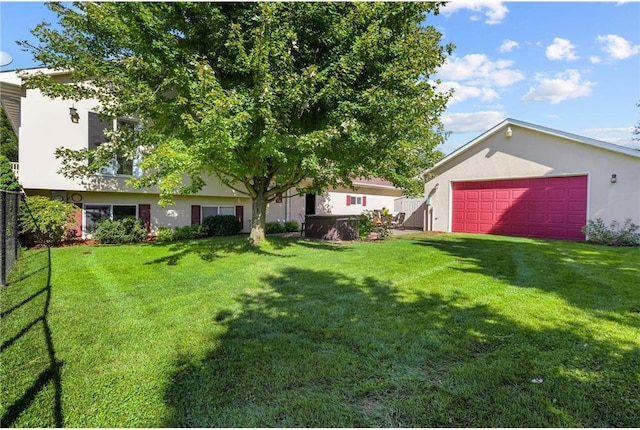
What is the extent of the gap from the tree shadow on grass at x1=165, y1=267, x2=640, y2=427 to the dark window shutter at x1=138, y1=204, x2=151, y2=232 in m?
10.1

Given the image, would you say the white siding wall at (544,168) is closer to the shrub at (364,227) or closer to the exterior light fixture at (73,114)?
the shrub at (364,227)

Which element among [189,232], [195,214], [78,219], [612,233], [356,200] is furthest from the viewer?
[356,200]

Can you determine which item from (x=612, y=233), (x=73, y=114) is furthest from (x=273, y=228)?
(x=612, y=233)

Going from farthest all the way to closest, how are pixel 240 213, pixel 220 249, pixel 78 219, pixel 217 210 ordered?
pixel 240 213, pixel 217 210, pixel 78 219, pixel 220 249

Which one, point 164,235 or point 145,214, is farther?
point 145,214

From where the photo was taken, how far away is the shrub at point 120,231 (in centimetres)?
1155

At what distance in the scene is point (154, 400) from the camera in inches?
108

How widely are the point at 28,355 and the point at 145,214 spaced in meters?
10.6

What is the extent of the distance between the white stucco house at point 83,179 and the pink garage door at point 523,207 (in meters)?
9.51

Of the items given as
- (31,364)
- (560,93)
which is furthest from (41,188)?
(560,93)

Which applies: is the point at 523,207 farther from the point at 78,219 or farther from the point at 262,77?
the point at 78,219

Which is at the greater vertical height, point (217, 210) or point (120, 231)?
point (217, 210)

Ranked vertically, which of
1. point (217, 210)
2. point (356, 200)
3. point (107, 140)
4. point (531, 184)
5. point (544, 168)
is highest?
point (107, 140)

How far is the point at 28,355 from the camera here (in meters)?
3.48
